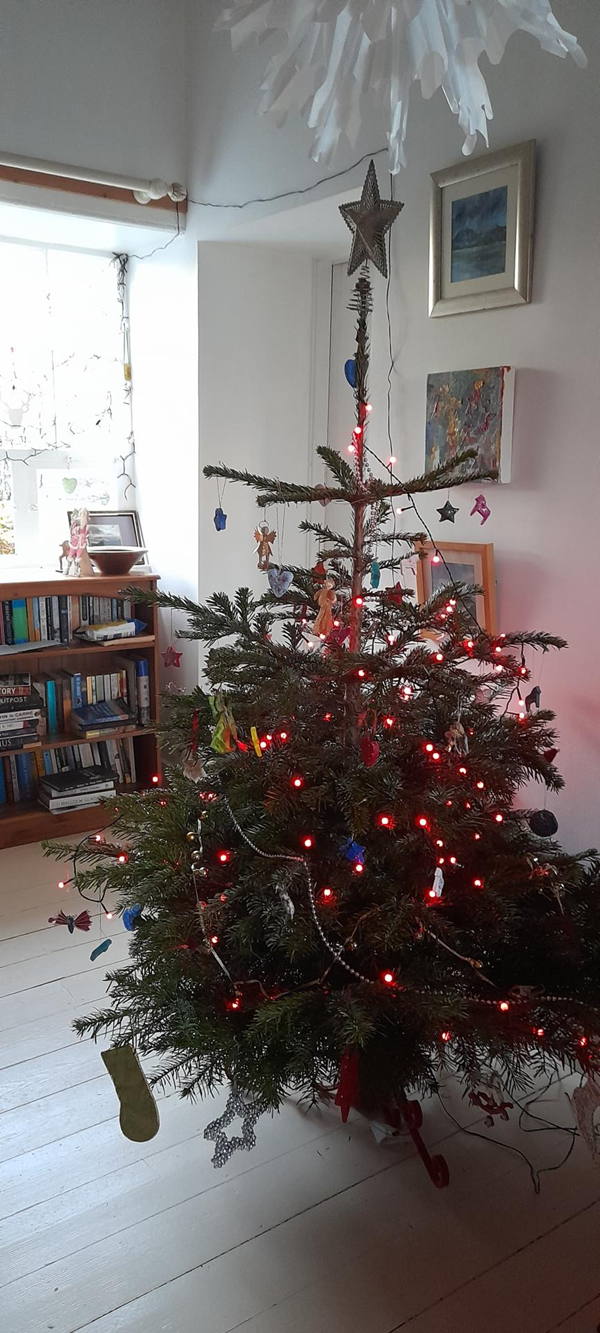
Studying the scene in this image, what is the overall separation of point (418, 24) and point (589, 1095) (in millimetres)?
1423

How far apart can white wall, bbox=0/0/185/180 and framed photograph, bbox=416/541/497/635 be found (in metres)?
1.64

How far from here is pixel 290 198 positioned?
2.44 metres

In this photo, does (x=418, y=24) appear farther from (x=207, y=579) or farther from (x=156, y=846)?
(x=207, y=579)

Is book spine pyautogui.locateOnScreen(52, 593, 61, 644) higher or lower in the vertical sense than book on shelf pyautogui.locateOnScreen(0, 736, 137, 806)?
higher

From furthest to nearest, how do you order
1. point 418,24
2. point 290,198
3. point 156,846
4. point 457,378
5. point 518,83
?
point 290,198 < point 457,378 < point 518,83 < point 156,846 < point 418,24

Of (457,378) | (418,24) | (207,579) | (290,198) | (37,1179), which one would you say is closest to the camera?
(418,24)

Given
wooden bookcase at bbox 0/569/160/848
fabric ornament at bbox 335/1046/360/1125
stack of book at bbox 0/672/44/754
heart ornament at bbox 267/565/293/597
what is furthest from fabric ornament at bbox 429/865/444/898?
stack of book at bbox 0/672/44/754

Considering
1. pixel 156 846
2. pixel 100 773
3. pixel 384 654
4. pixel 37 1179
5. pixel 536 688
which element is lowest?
pixel 37 1179

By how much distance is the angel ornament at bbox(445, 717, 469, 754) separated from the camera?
1356 mm

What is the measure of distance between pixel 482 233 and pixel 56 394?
1.76m

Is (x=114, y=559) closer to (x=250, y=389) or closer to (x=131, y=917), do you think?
(x=250, y=389)


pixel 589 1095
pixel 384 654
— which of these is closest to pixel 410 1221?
pixel 589 1095

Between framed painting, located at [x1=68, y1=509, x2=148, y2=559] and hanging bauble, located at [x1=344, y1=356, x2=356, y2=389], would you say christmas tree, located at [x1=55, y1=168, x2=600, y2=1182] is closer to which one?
hanging bauble, located at [x1=344, y1=356, x2=356, y2=389]

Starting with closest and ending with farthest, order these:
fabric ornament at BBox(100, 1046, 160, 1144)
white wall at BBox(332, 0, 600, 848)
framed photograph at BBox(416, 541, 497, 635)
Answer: fabric ornament at BBox(100, 1046, 160, 1144) < white wall at BBox(332, 0, 600, 848) < framed photograph at BBox(416, 541, 497, 635)
